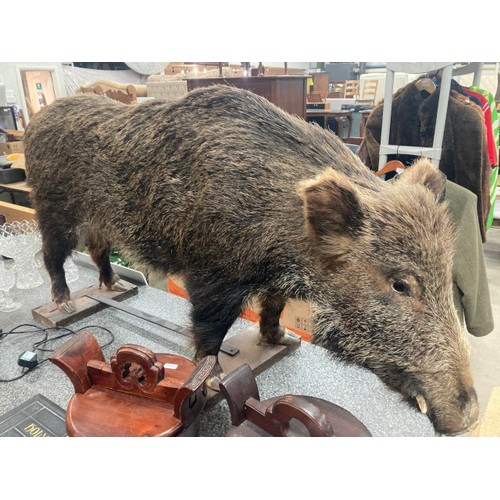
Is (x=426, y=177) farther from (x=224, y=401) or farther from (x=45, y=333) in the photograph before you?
(x=45, y=333)

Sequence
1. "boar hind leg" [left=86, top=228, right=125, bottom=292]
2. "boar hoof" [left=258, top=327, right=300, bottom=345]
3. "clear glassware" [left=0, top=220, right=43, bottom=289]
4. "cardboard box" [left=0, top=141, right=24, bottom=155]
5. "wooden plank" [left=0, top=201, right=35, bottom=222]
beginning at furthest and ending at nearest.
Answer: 1. "cardboard box" [left=0, top=141, right=24, bottom=155]
2. "wooden plank" [left=0, top=201, right=35, bottom=222]
3. "clear glassware" [left=0, top=220, right=43, bottom=289]
4. "boar hind leg" [left=86, top=228, right=125, bottom=292]
5. "boar hoof" [left=258, top=327, right=300, bottom=345]

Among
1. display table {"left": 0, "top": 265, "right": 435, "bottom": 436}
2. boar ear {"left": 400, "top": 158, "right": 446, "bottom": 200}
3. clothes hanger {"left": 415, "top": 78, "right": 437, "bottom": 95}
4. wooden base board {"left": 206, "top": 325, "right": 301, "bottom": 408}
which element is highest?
clothes hanger {"left": 415, "top": 78, "right": 437, "bottom": 95}

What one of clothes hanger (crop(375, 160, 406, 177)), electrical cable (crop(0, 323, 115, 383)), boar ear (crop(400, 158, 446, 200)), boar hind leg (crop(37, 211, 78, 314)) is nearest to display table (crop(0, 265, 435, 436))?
electrical cable (crop(0, 323, 115, 383))

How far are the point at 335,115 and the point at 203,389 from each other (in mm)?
895

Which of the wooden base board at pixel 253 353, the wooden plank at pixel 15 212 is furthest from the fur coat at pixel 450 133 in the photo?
the wooden plank at pixel 15 212

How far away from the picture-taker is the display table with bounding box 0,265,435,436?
116 cm

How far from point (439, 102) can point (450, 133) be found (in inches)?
10.1

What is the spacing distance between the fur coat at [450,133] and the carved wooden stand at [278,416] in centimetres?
81

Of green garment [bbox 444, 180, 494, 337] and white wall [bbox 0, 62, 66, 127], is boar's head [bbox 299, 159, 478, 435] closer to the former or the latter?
green garment [bbox 444, 180, 494, 337]

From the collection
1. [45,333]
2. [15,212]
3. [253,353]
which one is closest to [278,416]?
[253,353]

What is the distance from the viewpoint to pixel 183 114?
109cm

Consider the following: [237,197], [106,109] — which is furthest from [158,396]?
[106,109]

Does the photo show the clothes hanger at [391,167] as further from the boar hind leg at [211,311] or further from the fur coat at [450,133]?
the boar hind leg at [211,311]

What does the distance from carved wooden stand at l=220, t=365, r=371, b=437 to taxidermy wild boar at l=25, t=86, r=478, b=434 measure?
151mm
